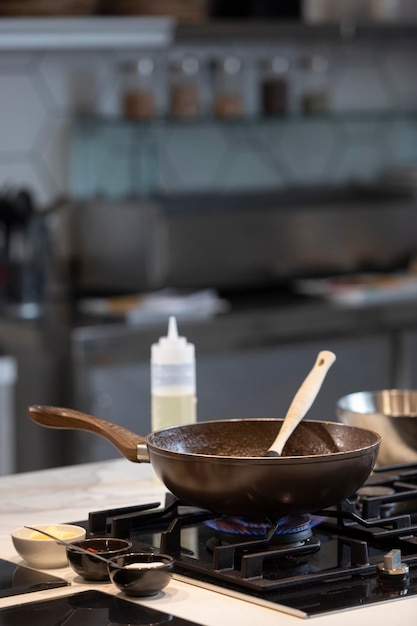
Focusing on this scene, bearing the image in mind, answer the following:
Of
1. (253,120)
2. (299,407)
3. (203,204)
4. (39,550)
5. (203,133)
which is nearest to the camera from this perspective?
(39,550)

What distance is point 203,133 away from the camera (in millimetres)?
3943

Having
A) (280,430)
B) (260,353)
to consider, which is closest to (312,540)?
(280,430)

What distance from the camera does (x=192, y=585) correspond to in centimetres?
117

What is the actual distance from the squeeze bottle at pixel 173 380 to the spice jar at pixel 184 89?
2229 millimetres

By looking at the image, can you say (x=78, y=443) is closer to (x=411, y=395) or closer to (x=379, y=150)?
(x=411, y=395)

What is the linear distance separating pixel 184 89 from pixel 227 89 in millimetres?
148

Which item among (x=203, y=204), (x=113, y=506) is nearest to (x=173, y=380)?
(x=113, y=506)

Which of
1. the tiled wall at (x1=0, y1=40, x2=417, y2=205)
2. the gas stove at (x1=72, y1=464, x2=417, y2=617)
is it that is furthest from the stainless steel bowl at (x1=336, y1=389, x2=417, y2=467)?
the tiled wall at (x1=0, y1=40, x2=417, y2=205)

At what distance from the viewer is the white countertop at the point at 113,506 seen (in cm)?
107

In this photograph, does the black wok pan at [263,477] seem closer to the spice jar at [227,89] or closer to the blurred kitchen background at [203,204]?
the blurred kitchen background at [203,204]

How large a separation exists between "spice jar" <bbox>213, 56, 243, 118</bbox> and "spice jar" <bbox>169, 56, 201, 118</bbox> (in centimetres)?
7

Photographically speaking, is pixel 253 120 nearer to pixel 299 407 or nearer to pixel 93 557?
pixel 299 407

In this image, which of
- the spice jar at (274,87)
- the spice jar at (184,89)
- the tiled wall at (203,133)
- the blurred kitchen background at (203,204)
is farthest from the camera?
the spice jar at (274,87)

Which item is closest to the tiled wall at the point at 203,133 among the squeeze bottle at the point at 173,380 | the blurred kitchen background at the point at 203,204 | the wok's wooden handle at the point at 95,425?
the blurred kitchen background at the point at 203,204
